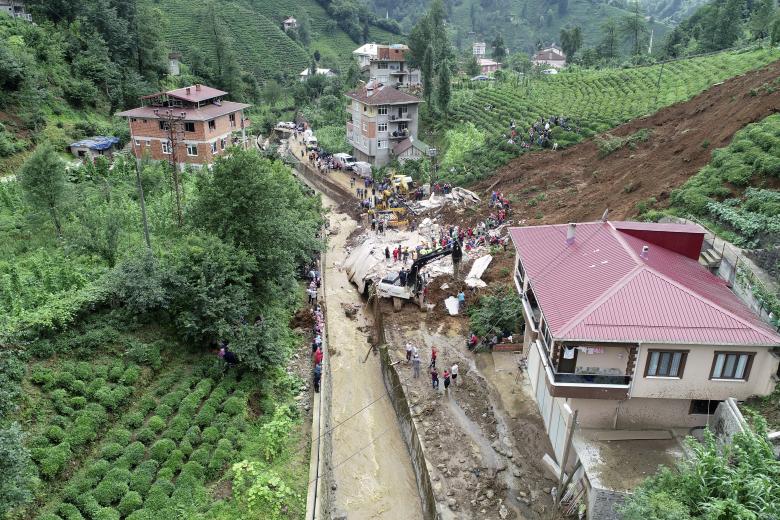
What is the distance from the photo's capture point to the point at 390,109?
5628cm

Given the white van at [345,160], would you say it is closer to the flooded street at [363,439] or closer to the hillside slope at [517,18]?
the flooded street at [363,439]

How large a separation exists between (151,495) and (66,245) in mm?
14942

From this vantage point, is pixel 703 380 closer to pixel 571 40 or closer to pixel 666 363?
pixel 666 363

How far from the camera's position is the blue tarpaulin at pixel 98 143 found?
4341 cm

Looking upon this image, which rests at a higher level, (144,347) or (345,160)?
(144,347)

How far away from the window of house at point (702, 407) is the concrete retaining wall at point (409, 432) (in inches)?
345

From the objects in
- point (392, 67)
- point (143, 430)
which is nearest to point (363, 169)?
point (392, 67)

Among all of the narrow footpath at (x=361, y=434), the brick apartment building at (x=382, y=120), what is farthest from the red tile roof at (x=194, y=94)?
the narrow footpath at (x=361, y=434)

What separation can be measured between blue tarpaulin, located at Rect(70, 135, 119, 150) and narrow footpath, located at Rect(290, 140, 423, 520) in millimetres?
23717

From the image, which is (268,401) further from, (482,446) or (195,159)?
(195,159)

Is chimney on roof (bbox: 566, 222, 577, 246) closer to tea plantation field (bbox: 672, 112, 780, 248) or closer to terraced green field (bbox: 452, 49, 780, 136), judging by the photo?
tea plantation field (bbox: 672, 112, 780, 248)

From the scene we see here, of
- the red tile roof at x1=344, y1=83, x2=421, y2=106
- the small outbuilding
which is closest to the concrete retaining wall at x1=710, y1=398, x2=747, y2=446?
the small outbuilding

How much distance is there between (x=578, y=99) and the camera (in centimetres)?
5731

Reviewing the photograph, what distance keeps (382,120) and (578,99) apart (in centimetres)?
2005
